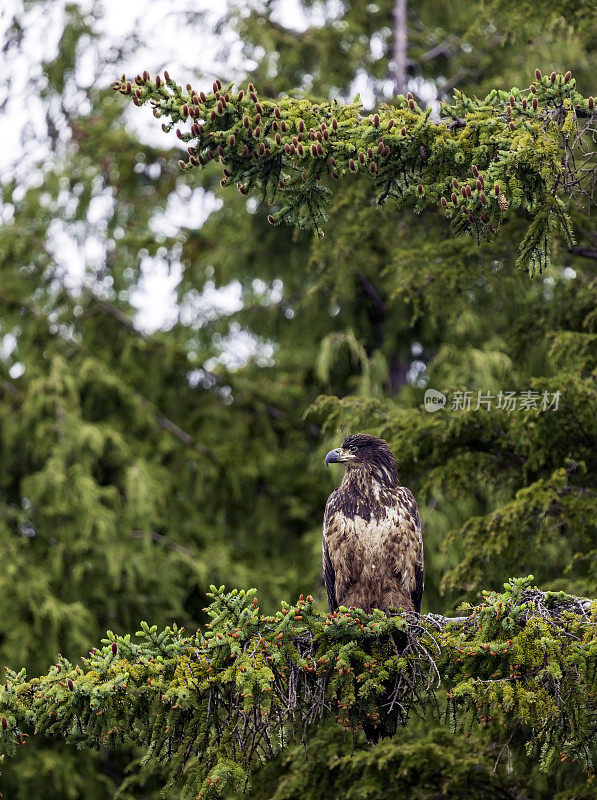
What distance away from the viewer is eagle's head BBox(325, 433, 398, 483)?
587cm

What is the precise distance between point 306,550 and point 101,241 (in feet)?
Result: 15.7

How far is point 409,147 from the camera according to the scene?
4867mm

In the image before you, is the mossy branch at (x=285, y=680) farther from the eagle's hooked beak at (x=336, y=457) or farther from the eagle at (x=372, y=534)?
the eagle's hooked beak at (x=336, y=457)

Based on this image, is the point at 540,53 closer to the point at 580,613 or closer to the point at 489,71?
the point at 489,71

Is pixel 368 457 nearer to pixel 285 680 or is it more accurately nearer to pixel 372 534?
pixel 372 534

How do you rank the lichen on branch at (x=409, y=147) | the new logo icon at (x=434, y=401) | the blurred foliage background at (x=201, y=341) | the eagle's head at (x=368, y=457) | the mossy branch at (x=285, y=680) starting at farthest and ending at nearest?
1. the blurred foliage background at (x=201, y=341)
2. the new logo icon at (x=434, y=401)
3. the eagle's head at (x=368, y=457)
4. the lichen on branch at (x=409, y=147)
5. the mossy branch at (x=285, y=680)

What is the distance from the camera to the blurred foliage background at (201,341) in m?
8.62

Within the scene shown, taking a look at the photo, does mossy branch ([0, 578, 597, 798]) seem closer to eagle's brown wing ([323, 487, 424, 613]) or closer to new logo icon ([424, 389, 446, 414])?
eagle's brown wing ([323, 487, 424, 613])

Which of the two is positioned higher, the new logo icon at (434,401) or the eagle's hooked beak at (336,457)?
the new logo icon at (434,401)

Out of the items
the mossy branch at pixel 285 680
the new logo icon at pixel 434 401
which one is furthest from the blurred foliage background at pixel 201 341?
the mossy branch at pixel 285 680

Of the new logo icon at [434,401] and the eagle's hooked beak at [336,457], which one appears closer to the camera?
the eagle's hooked beak at [336,457]

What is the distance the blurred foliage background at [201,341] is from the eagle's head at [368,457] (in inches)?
29.0

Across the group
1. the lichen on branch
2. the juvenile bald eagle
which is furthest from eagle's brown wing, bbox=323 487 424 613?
the lichen on branch

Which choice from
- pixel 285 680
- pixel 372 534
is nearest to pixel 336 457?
pixel 372 534
